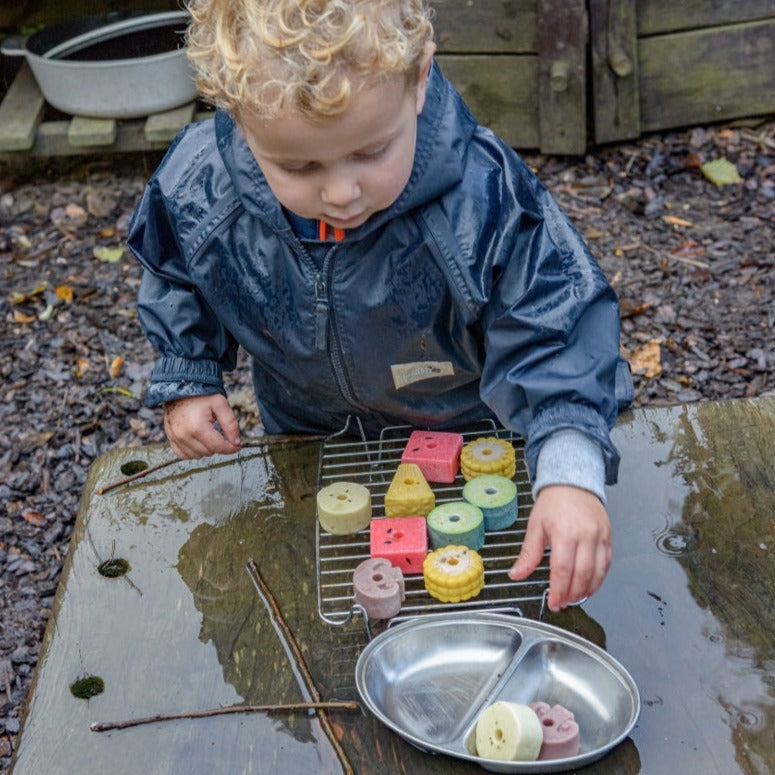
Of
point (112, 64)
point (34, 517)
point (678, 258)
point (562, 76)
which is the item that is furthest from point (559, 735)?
point (112, 64)

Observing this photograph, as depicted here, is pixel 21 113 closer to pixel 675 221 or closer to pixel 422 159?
pixel 675 221

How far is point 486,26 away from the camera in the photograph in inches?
150

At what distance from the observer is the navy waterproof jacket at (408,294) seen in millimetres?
1646

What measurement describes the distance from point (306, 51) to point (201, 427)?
735 mm

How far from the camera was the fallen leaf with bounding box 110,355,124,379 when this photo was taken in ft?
10.9

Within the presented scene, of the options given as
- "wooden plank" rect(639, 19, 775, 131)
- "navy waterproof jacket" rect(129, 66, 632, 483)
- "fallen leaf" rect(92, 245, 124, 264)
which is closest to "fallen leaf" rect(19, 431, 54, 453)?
"fallen leaf" rect(92, 245, 124, 264)

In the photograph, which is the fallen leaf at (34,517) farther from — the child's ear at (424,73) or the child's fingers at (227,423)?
the child's ear at (424,73)

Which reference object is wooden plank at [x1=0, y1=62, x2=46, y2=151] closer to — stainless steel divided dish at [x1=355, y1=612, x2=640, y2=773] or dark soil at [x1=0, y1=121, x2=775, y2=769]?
dark soil at [x1=0, y1=121, x2=775, y2=769]

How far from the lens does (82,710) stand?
1.54 m

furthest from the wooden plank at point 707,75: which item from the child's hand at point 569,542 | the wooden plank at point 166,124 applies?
the child's hand at point 569,542

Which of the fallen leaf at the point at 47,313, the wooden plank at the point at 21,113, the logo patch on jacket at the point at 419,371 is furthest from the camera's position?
the wooden plank at the point at 21,113

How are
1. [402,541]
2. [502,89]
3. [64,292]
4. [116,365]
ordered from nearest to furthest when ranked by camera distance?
[402,541] → [116,365] → [64,292] → [502,89]

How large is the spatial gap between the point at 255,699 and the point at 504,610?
356mm

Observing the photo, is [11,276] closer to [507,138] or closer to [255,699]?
[507,138]
